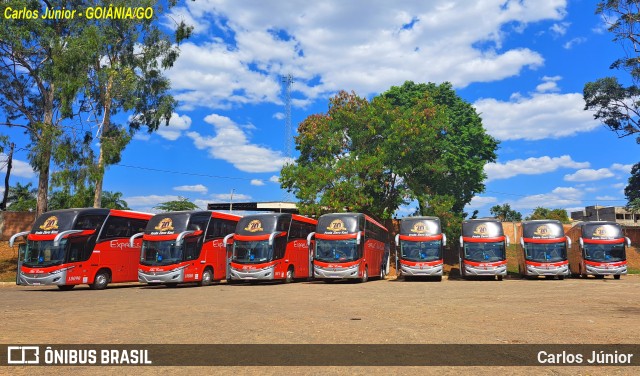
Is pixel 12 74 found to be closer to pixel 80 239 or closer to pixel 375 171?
pixel 80 239

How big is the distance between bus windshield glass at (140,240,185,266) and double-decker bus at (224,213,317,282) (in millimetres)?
3035

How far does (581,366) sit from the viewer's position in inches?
253

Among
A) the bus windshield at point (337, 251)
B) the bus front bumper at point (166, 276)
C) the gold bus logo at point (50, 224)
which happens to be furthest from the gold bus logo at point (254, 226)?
the gold bus logo at point (50, 224)

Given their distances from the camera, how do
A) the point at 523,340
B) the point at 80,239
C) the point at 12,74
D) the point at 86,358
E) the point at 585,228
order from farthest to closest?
the point at 12,74 < the point at 585,228 < the point at 80,239 < the point at 523,340 < the point at 86,358

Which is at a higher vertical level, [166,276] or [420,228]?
[420,228]

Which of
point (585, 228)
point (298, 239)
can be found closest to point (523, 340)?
point (298, 239)

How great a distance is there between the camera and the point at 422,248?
2752 centimetres

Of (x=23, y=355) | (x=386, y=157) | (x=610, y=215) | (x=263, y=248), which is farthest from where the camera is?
(x=610, y=215)

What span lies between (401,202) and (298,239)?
42.7 feet

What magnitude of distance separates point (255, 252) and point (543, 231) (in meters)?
16.6

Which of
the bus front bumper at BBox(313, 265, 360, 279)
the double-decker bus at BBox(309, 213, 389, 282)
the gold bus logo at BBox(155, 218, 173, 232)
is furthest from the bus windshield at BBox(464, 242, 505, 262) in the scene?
the gold bus logo at BBox(155, 218, 173, 232)

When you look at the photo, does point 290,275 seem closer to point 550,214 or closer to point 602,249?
point 602,249

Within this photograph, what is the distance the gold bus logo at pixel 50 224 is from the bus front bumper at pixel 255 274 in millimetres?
8486

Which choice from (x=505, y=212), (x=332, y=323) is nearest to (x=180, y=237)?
(x=332, y=323)
